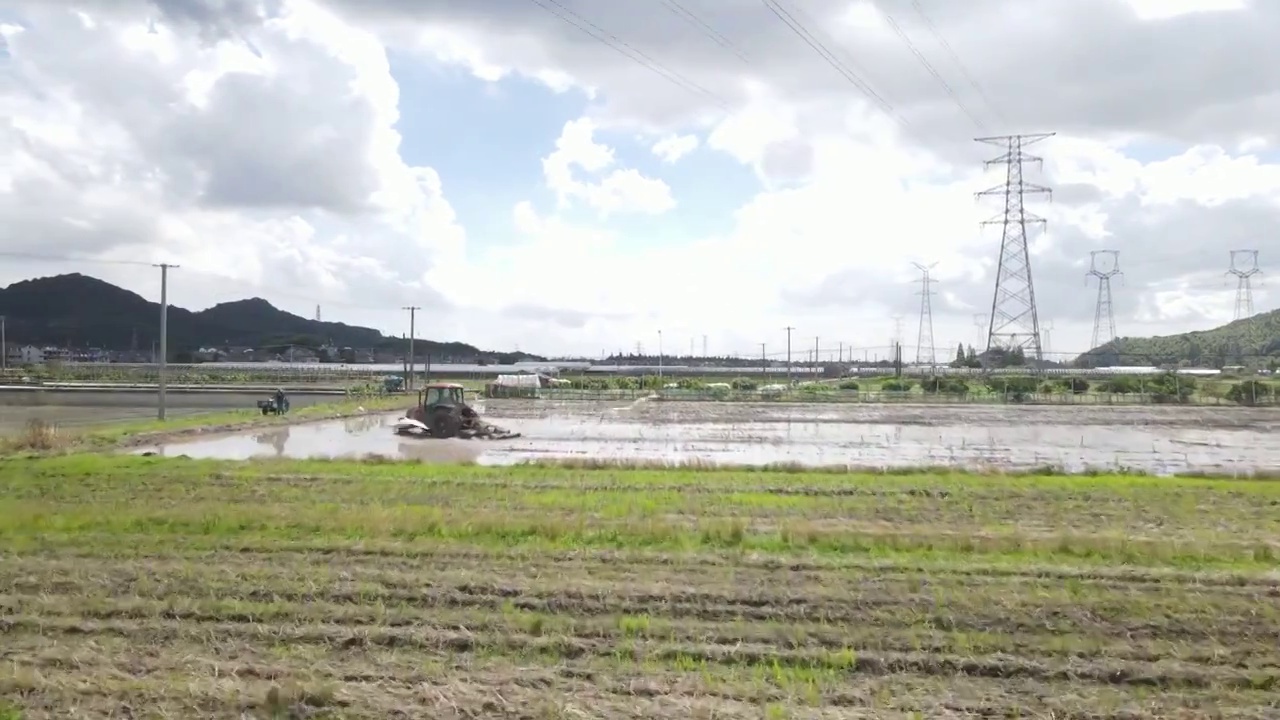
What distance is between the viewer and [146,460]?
22766 millimetres

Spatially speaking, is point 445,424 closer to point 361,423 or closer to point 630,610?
point 361,423

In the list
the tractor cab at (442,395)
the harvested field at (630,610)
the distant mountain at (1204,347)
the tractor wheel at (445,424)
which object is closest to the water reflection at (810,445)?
the tractor wheel at (445,424)

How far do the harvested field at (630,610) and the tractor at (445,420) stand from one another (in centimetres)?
1630

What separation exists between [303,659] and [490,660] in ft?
5.04

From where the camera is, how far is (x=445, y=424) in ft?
106

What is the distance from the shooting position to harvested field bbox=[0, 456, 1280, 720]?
6.82 meters

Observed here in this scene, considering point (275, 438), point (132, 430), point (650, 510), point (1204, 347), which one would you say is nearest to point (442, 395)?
point (275, 438)

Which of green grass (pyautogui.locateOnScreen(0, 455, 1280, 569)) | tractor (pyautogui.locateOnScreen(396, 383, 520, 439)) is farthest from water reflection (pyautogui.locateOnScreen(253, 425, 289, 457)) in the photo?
green grass (pyautogui.locateOnScreen(0, 455, 1280, 569))

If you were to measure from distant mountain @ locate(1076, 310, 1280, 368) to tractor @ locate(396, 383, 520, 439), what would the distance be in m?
123

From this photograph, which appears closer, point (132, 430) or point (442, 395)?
point (132, 430)

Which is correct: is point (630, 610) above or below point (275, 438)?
above

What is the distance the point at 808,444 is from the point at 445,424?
1278cm

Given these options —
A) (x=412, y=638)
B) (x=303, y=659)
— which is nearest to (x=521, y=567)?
(x=412, y=638)

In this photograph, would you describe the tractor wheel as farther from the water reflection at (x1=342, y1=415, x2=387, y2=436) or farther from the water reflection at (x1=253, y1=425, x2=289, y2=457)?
the water reflection at (x1=253, y1=425, x2=289, y2=457)
